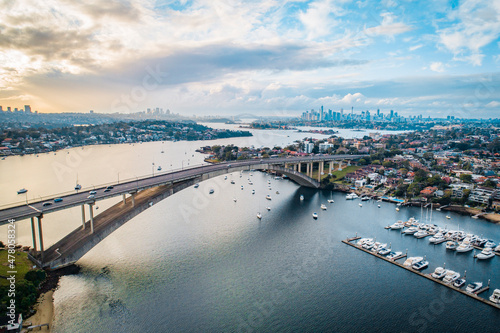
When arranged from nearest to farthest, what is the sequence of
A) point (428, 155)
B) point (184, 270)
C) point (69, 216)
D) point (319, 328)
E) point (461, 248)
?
point (319, 328) < point (184, 270) < point (461, 248) < point (69, 216) < point (428, 155)

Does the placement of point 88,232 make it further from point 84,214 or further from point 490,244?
point 490,244

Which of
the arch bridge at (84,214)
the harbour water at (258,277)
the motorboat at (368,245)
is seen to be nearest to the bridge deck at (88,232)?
the arch bridge at (84,214)

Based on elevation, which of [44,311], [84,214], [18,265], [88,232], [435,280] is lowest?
[435,280]

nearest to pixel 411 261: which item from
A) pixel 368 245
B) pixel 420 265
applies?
pixel 420 265

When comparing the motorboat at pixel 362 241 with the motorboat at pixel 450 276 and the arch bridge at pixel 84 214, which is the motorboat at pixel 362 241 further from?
the arch bridge at pixel 84 214

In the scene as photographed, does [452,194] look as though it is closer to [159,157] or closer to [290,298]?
[290,298]

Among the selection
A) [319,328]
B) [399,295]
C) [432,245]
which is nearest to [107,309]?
[319,328]

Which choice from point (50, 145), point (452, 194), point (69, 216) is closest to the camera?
point (69, 216)
